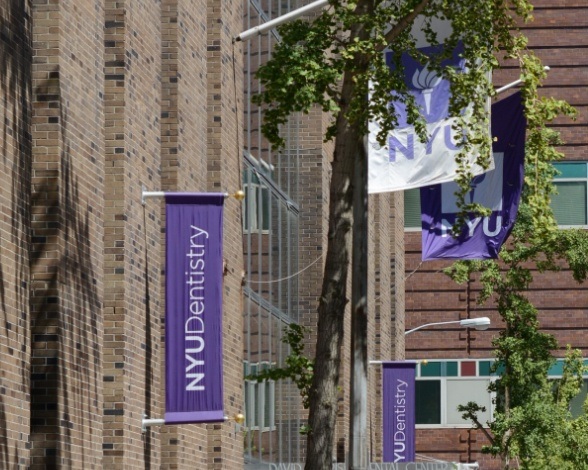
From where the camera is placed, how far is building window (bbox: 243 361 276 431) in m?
29.0

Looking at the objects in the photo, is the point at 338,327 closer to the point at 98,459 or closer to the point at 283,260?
the point at 98,459

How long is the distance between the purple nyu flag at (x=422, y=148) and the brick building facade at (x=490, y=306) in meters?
34.3

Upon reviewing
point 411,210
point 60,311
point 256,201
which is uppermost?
point 411,210

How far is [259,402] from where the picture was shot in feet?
99.9

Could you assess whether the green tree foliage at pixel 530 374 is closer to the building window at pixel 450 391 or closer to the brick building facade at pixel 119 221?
the brick building facade at pixel 119 221

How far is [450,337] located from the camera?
185 feet

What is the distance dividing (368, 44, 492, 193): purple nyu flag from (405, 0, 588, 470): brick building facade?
3432cm

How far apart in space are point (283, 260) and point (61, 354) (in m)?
16.6

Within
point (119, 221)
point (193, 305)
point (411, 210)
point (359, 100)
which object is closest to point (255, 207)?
point (119, 221)

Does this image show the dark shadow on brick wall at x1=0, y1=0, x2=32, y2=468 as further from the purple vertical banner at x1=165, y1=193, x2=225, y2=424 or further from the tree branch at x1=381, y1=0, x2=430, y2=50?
the tree branch at x1=381, y1=0, x2=430, y2=50

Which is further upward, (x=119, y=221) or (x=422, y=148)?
(x=422, y=148)

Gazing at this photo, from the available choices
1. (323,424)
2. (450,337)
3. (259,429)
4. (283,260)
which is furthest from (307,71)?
(450,337)

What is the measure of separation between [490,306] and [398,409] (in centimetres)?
1724

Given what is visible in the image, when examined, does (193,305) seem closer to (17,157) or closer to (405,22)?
(405,22)
